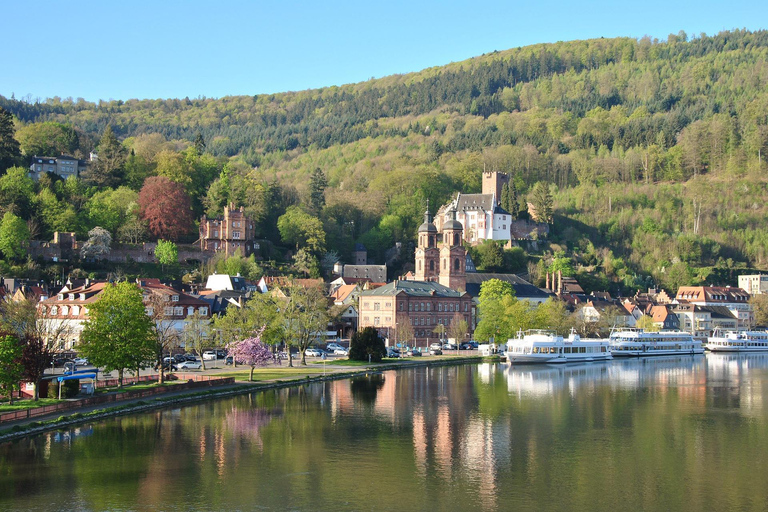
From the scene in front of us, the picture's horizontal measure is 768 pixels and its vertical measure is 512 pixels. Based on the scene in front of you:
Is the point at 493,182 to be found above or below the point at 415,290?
above

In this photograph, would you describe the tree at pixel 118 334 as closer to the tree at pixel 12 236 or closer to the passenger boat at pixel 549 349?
the passenger boat at pixel 549 349

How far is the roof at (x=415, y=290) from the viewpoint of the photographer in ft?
323

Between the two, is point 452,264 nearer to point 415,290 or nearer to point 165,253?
point 415,290

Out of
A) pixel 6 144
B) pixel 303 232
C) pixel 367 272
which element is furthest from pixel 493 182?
pixel 6 144

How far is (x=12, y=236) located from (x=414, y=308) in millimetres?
42707

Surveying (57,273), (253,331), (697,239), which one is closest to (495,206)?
(697,239)

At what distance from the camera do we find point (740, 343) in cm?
11488

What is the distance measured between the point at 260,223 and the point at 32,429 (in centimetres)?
8502

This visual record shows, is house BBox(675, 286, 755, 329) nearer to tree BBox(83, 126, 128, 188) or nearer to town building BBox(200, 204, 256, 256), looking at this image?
town building BBox(200, 204, 256, 256)

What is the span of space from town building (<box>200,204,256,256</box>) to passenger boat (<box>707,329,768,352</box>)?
2356 inches

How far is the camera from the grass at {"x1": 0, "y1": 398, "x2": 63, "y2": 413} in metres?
42.1

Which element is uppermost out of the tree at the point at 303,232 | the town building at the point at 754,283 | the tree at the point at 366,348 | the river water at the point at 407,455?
the tree at the point at 303,232

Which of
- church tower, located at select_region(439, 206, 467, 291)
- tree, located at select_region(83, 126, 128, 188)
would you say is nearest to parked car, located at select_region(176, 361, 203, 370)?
church tower, located at select_region(439, 206, 467, 291)

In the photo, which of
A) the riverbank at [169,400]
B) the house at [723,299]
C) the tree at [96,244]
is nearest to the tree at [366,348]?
the riverbank at [169,400]
